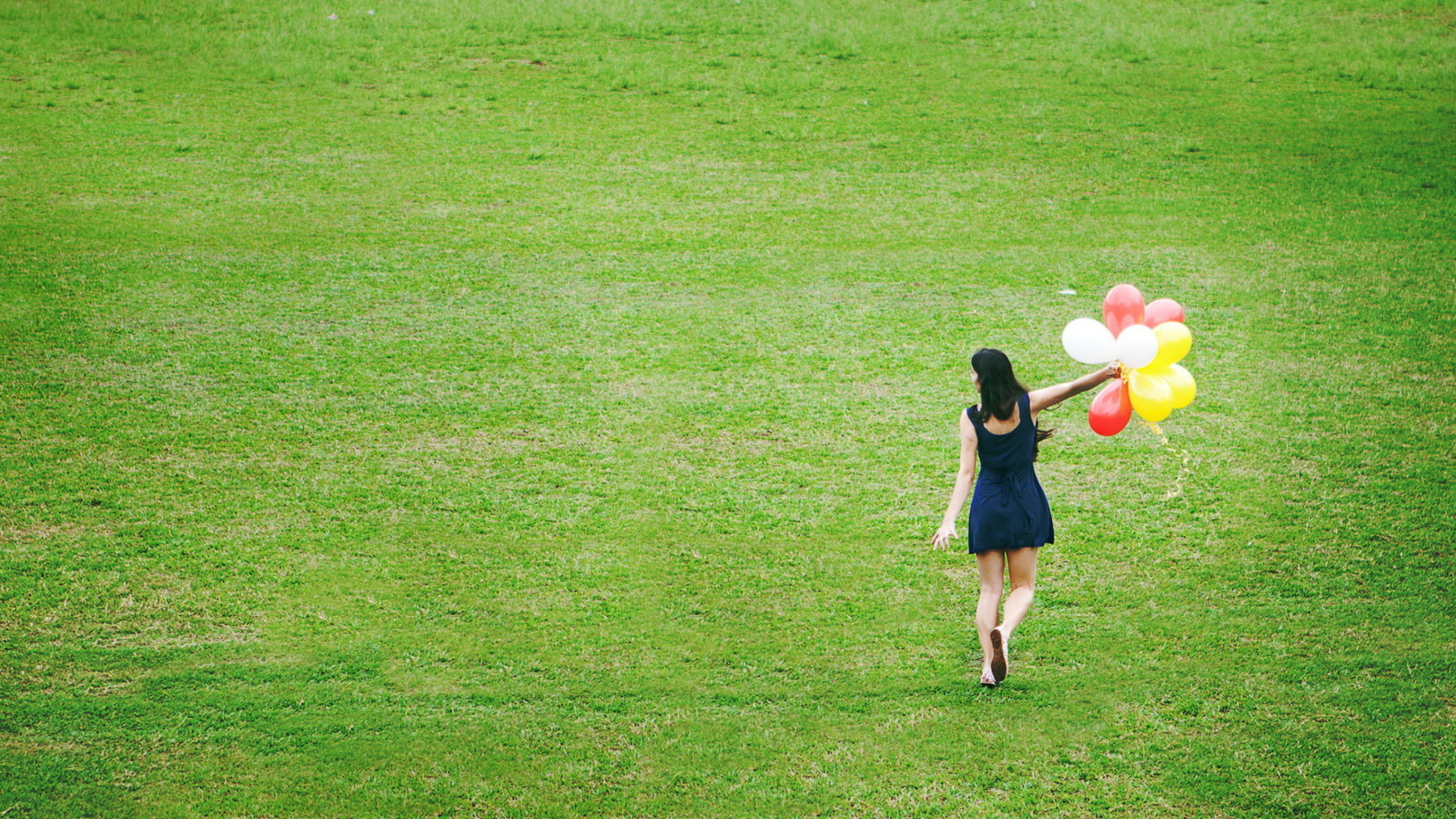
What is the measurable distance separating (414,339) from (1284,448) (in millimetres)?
6906

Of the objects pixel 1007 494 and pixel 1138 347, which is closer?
pixel 1138 347

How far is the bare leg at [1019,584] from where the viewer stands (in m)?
5.37

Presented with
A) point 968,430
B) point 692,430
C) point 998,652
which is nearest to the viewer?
point 998,652

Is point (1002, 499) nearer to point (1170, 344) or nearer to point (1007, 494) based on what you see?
point (1007, 494)

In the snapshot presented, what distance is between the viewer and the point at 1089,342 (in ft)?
16.9

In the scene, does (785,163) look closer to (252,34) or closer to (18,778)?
(252,34)

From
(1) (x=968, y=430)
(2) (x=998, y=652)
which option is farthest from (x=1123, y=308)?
(2) (x=998, y=652)

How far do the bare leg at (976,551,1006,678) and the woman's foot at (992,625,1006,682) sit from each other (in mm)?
35

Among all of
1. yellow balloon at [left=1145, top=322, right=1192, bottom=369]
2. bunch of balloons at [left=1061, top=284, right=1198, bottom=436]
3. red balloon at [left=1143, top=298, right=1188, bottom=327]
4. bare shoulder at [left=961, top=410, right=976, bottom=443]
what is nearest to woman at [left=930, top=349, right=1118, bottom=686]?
bare shoulder at [left=961, top=410, right=976, bottom=443]

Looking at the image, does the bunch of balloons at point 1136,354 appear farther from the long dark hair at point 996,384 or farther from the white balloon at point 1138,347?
Answer: the long dark hair at point 996,384

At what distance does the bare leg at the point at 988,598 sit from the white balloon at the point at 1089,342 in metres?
1.07

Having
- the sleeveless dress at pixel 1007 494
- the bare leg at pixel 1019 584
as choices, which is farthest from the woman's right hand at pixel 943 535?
the bare leg at pixel 1019 584

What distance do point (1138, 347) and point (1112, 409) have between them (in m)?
0.35

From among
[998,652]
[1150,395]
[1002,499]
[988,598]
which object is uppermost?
[1150,395]
